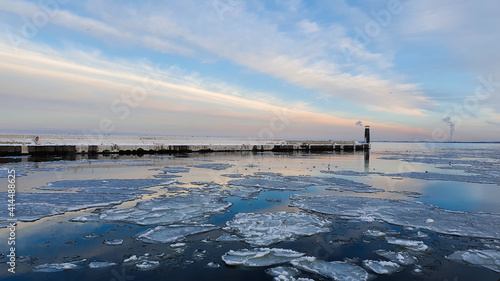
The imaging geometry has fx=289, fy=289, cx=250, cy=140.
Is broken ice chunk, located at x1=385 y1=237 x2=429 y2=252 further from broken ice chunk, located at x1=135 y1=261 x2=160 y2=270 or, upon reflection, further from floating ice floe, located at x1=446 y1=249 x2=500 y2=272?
broken ice chunk, located at x1=135 y1=261 x2=160 y2=270

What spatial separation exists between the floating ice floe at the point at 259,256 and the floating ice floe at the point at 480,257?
2642mm

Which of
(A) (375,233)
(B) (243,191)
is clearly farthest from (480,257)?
(B) (243,191)

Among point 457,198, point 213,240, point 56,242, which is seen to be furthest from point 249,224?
point 457,198

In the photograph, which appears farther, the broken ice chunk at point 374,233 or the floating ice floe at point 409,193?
the floating ice floe at point 409,193

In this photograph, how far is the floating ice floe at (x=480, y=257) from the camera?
4617mm

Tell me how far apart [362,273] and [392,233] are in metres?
2.31

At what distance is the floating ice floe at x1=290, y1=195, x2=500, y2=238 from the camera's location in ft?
20.9

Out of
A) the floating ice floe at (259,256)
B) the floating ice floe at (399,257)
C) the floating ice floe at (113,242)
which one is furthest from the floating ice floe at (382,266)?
the floating ice floe at (113,242)

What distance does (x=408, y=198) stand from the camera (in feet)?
32.3

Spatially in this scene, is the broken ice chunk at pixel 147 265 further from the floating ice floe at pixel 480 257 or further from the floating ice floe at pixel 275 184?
the floating ice floe at pixel 275 184

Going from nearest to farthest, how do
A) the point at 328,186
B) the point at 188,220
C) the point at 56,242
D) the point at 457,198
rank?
the point at 56,242 < the point at 188,220 < the point at 457,198 < the point at 328,186

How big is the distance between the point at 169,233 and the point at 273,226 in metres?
2.21

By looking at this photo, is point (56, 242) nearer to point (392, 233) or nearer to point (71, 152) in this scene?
point (392, 233)

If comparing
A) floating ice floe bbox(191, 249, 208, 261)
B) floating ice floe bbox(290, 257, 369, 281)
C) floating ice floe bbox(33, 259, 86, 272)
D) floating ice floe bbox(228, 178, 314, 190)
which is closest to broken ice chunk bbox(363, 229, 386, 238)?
floating ice floe bbox(290, 257, 369, 281)
